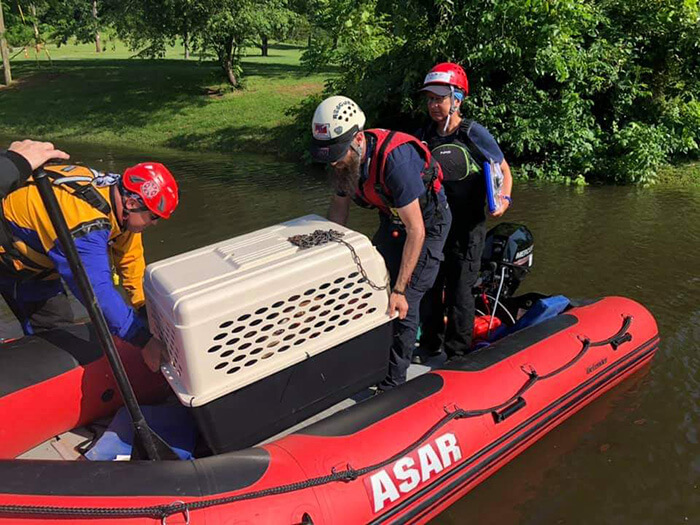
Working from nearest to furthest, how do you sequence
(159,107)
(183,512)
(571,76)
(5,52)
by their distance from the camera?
(183,512), (571,76), (159,107), (5,52)

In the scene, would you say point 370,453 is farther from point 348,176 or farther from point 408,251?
point 348,176

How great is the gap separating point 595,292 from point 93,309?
4.60 metres

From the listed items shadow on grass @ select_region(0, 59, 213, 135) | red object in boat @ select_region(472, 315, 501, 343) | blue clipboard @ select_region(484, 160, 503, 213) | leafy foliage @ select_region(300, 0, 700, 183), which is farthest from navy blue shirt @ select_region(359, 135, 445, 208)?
shadow on grass @ select_region(0, 59, 213, 135)

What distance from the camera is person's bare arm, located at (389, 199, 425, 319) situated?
2.66 m

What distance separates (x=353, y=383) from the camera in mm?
2863

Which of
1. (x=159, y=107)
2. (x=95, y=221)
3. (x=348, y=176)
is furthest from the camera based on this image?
(x=159, y=107)

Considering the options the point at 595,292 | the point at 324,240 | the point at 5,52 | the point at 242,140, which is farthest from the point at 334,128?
the point at 5,52

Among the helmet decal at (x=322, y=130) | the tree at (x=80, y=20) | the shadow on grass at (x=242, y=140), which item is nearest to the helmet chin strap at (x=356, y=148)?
the helmet decal at (x=322, y=130)

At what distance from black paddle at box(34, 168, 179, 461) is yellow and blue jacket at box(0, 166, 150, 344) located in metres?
0.24

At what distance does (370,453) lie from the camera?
8.08ft

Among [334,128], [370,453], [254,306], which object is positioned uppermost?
[334,128]

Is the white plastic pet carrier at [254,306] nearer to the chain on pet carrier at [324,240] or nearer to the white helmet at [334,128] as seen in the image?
the chain on pet carrier at [324,240]

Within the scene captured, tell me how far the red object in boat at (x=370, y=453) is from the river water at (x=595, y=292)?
23cm

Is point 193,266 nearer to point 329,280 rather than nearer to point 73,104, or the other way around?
point 329,280
